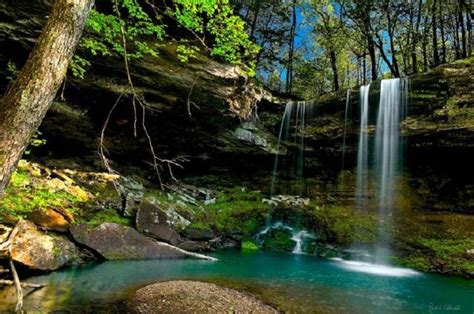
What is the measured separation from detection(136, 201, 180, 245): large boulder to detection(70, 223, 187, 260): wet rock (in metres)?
0.62

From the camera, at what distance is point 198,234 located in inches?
546

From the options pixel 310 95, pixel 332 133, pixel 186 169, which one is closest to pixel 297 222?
pixel 332 133

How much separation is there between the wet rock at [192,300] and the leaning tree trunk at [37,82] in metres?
4.08

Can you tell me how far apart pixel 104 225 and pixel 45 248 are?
2.34 metres

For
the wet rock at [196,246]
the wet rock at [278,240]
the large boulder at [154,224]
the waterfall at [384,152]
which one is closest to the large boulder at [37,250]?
the large boulder at [154,224]

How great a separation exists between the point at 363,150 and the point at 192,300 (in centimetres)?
1257

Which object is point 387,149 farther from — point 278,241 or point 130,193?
point 130,193

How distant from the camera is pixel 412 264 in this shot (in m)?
13.7

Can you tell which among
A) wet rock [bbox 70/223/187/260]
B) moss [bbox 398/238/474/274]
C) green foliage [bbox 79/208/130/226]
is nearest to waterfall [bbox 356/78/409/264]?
moss [bbox 398/238/474/274]

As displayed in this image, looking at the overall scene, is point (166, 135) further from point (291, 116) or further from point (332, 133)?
point (332, 133)

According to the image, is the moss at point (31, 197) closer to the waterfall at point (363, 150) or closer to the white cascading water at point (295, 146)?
the white cascading water at point (295, 146)

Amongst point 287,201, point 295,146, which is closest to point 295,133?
point 295,146

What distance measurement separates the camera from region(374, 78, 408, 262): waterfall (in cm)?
1504

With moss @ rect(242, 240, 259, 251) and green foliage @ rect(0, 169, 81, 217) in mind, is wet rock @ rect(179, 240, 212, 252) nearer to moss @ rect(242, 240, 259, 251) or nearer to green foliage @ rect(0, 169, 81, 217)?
moss @ rect(242, 240, 259, 251)
